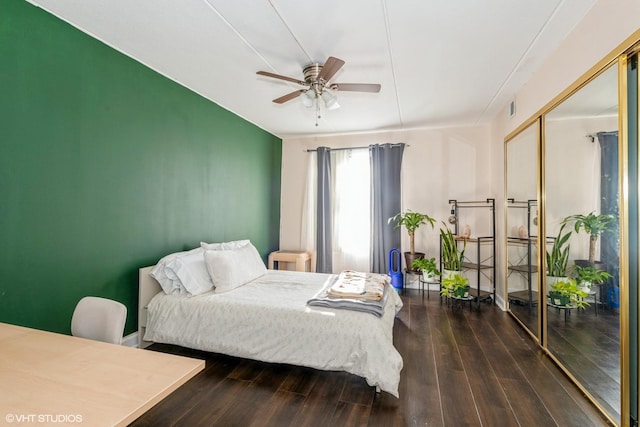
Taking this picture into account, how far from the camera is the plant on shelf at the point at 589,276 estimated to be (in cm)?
185

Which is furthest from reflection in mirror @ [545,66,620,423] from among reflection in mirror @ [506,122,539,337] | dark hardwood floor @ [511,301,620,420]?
reflection in mirror @ [506,122,539,337]

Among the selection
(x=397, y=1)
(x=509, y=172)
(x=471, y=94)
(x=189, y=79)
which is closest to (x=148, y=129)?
(x=189, y=79)

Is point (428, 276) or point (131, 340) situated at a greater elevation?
point (428, 276)

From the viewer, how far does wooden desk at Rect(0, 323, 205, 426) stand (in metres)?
0.86

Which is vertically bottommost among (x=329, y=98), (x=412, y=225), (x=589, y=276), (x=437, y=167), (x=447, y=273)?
(x=447, y=273)

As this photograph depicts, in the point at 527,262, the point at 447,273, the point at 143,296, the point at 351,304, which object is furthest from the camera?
the point at 447,273

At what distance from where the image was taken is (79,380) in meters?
1.02

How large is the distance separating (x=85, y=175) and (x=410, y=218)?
A: 3925 mm

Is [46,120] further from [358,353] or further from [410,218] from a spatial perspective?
[410,218]

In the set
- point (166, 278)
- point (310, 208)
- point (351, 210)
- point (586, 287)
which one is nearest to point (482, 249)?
point (351, 210)

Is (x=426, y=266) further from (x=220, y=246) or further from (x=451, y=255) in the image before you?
(x=220, y=246)

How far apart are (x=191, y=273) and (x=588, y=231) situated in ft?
10.4

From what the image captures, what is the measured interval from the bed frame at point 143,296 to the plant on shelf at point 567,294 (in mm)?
3488

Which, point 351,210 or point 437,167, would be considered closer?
point 437,167
